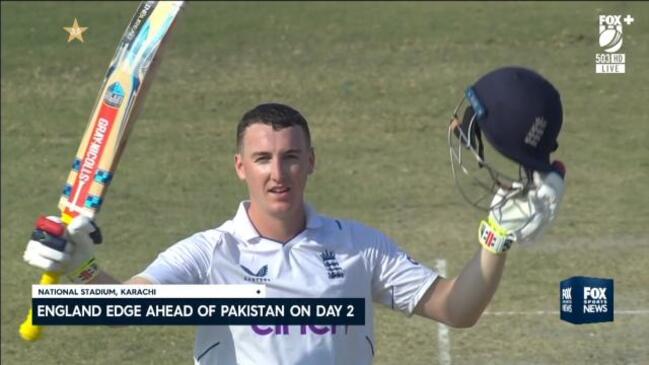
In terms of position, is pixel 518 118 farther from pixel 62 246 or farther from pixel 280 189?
pixel 62 246

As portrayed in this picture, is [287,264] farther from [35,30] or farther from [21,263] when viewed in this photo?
[35,30]

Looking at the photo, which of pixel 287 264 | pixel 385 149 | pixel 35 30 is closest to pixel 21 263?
pixel 385 149

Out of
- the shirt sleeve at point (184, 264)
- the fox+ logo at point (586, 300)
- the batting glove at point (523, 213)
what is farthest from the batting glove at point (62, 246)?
the fox+ logo at point (586, 300)

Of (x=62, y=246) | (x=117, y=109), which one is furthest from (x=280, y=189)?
(x=62, y=246)

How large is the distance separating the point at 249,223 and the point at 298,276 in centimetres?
31

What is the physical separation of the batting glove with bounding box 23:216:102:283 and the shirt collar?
2.28ft

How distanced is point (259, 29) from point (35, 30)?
3036 mm

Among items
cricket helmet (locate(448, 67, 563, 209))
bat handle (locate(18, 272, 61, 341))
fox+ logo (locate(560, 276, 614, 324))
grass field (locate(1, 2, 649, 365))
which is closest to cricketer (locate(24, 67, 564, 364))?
cricket helmet (locate(448, 67, 563, 209))

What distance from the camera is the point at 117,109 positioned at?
6.57m

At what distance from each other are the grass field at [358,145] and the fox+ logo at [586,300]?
2.02 meters

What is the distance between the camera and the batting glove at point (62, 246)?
601 cm

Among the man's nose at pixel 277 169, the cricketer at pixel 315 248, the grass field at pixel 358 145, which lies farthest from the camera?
the grass field at pixel 358 145

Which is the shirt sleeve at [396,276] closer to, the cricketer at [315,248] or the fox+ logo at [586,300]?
the cricketer at [315,248]

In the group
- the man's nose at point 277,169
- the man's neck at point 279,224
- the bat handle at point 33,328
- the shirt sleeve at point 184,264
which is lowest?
the bat handle at point 33,328
